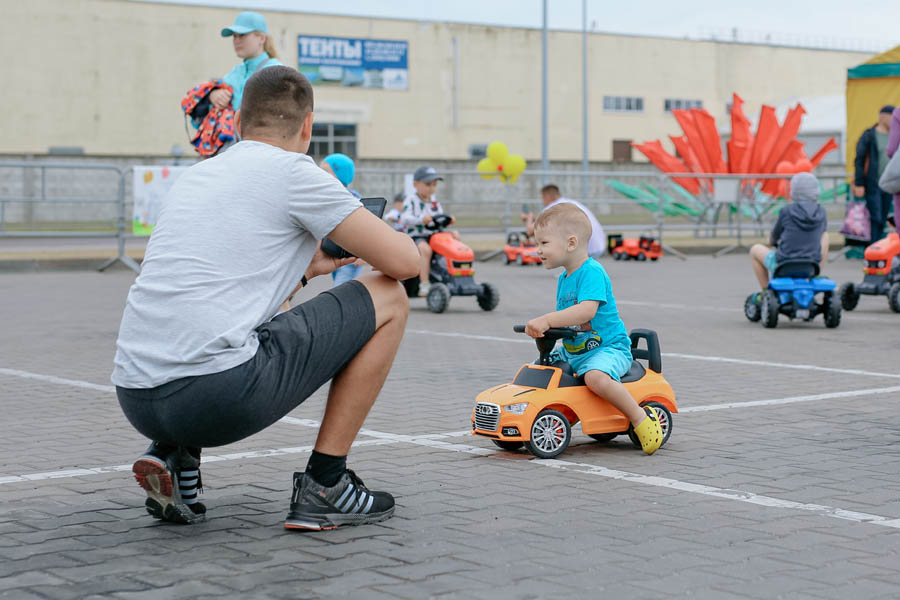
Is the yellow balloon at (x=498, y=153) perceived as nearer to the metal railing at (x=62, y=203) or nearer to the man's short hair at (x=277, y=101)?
the metal railing at (x=62, y=203)

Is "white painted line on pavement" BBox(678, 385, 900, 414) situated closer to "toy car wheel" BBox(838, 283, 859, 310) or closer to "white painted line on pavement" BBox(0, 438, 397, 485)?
"white painted line on pavement" BBox(0, 438, 397, 485)

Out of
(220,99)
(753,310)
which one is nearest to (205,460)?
(220,99)

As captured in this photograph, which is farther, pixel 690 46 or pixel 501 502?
pixel 690 46

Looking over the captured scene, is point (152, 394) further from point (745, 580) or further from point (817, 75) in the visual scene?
point (817, 75)

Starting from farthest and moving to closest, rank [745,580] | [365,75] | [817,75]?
[817,75] → [365,75] → [745,580]

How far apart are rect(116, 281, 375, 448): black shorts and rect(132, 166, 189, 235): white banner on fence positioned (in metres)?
15.7

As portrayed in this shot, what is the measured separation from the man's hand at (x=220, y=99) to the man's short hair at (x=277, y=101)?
3961 mm

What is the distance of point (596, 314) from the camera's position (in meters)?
6.04

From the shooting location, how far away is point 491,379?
27.8 ft

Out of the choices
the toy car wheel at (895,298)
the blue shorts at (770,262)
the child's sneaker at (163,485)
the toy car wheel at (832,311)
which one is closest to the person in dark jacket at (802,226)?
the blue shorts at (770,262)

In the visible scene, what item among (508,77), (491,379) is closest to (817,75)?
(508,77)

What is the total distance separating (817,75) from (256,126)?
74914 millimetres

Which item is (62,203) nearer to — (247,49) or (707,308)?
(707,308)

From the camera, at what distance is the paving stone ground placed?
3809 mm
